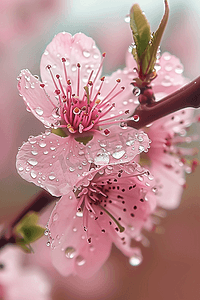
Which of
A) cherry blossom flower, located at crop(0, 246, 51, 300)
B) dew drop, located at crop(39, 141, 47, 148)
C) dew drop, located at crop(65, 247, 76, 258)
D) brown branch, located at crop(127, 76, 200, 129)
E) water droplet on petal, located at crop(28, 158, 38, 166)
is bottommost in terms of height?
cherry blossom flower, located at crop(0, 246, 51, 300)

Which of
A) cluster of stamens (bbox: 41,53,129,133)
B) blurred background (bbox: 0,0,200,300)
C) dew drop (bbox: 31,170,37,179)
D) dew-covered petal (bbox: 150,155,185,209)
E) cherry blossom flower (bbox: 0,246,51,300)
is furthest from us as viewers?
blurred background (bbox: 0,0,200,300)

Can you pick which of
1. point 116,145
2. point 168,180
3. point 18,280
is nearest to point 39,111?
point 116,145

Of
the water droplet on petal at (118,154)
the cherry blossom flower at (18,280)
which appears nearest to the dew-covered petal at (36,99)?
the water droplet on petal at (118,154)

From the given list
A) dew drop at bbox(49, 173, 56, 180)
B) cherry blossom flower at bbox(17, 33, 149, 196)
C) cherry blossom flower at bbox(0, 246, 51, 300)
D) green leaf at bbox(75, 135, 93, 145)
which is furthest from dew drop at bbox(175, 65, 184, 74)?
cherry blossom flower at bbox(0, 246, 51, 300)

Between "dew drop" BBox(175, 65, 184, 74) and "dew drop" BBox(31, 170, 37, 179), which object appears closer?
"dew drop" BBox(31, 170, 37, 179)

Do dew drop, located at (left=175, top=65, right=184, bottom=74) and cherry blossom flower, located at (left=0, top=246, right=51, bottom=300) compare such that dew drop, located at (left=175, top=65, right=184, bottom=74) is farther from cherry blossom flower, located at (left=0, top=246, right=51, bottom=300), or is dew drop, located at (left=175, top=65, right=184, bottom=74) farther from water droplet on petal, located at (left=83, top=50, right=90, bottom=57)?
cherry blossom flower, located at (left=0, top=246, right=51, bottom=300)

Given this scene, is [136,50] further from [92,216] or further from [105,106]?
[92,216]
